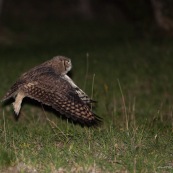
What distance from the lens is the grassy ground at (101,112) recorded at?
6957 mm

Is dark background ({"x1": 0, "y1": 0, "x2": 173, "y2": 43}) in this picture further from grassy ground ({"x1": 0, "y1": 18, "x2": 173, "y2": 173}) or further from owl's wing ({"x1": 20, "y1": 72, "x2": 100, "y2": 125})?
owl's wing ({"x1": 20, "y1": 72, "x2": 100, "y2": 125})

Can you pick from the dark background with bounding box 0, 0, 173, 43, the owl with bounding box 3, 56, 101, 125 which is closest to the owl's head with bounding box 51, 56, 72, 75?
the owl with bounding box 3, 56, 101, 125

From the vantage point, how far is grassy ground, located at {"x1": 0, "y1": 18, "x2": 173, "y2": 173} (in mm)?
6957

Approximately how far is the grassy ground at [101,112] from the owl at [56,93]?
10.4 inches

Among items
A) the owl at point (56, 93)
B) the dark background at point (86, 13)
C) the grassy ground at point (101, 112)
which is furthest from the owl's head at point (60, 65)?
the dark background at point (86, 13)

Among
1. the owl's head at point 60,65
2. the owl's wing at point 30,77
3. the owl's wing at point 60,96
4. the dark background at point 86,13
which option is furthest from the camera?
the dark background at point 86,13

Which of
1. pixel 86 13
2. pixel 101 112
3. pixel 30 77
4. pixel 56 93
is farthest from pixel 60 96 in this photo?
pixel 86 13

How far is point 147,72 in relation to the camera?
589 inches

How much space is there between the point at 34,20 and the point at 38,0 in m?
5.92

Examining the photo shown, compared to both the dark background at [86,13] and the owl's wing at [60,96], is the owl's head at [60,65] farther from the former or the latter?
the dark background at [86,13]

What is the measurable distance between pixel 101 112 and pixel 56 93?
3008 mm

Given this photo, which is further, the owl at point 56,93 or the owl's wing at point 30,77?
the owl's wing at point 30,77

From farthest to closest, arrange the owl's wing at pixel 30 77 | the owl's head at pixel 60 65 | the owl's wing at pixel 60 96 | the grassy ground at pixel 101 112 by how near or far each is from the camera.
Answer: the owl's head at pixel 60 65, the owl's wing at pixel 30 77, the owl's wing at pixel 60 96, the grassy ground at pixel 101 112

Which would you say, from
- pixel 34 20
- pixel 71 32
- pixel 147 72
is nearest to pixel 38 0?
pixel 34 20
